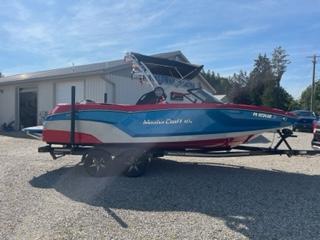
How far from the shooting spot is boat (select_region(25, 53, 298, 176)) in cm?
802

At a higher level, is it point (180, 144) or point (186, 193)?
point (180, 144)

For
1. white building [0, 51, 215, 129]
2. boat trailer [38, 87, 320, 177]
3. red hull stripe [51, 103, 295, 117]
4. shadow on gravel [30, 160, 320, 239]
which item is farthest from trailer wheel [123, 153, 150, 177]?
white building [0, 51, 215, 129]

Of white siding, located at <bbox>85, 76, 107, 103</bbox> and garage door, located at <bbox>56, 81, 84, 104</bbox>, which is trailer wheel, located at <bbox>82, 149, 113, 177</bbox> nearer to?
white siding, located at <bbox>85, 76, 107, 103</bbox>

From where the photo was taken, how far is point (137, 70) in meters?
9.73

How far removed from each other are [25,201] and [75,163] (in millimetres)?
3764

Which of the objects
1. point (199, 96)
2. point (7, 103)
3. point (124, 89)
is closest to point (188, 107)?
point (199, 96)

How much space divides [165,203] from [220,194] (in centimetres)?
110

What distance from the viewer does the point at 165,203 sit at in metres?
6.38

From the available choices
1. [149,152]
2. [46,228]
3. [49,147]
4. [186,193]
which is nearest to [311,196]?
[186,193]

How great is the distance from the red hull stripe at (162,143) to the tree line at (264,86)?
72.9 ft

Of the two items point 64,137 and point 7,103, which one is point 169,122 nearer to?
point 64,137

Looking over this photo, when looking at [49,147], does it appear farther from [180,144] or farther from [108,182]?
[180,144]

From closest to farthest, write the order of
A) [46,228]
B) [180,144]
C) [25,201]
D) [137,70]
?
[46,228]
[25,201]
[180,144]
[137,70]

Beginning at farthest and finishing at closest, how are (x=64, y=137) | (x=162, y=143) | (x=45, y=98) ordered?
(x=45, y=98) → (x=64, y=137) → (x=162, y=143)
